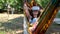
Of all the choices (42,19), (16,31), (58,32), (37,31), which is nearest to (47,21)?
(42,19)

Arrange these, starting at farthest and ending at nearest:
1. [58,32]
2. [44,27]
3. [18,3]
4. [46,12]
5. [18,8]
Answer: [18,8], [18,3], [58,32], [44,27], [46,12]

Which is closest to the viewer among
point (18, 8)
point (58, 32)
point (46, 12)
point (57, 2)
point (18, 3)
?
point (57, 2)

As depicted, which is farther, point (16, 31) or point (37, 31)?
point (16, 31)

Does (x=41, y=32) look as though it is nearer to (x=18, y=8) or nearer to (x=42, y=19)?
(x=42, y=19)

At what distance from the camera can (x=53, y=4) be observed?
6.30 ft

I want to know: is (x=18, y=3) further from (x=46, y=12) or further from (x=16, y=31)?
(x=46, y=12)

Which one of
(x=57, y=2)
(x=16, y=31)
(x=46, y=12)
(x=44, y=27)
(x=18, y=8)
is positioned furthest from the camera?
(x=18, y=8)

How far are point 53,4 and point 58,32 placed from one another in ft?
11.1

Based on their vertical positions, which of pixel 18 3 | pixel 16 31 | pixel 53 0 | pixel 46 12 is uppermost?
pixel 53 0

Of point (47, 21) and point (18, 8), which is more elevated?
point (47, 21)

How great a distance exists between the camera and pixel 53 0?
6.22 feet

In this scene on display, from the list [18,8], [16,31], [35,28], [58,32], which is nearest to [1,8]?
[18,8]

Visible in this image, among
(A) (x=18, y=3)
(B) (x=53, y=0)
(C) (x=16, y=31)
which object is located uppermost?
(B) (x=53, y=0)

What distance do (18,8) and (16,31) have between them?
389 centimetres
